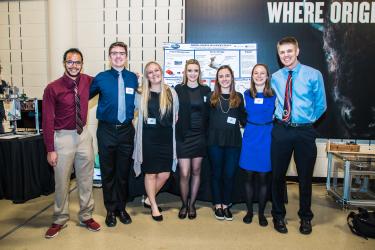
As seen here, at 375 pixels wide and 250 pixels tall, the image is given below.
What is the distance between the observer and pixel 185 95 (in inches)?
119

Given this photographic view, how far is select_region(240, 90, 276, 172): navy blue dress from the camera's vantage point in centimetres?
291

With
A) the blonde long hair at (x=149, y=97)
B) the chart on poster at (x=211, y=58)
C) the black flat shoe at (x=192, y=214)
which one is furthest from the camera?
the chart on poster at (x=211, y=58)

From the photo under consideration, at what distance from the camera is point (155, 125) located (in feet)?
9.65

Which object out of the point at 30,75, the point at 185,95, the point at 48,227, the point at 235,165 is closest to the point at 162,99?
the point at 185,95

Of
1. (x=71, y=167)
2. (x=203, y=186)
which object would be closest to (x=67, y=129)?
(x=71, y=167)

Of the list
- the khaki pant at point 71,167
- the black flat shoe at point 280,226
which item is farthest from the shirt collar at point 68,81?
the black flat shoe at point 280,226

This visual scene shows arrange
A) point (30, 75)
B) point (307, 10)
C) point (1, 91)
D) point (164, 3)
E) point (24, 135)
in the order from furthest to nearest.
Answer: point (30, 75), point (164, 3), point (307, 10), point (1, 91), point (24, 135)

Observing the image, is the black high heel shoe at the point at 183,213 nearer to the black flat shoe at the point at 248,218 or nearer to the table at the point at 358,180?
the black flat shoe at the point at 248,218

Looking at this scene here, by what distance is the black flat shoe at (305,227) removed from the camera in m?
2.86

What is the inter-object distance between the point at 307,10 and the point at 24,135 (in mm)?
4045

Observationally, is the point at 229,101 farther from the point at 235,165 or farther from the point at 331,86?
the point at 331,86

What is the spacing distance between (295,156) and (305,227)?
2.18 ft

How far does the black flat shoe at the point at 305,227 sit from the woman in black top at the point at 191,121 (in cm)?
111

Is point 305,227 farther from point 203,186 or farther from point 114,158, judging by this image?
point 114,158
